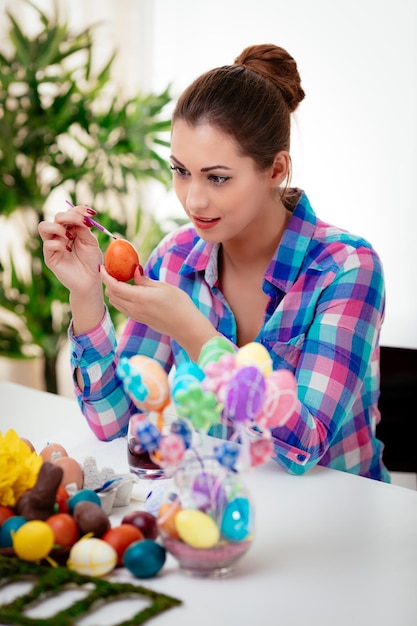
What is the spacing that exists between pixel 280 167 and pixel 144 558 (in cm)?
84

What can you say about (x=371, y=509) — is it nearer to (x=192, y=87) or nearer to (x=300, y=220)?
(x=300, y=220)

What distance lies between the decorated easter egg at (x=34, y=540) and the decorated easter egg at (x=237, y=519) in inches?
7.3

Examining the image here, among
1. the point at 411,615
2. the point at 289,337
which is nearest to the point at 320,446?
the point at 289,337

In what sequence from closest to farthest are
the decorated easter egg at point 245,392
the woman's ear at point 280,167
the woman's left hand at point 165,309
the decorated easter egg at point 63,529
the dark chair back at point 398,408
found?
the decorated easter egg at point 245,392
the decorated easter egg at point 63,529
the woman's left hand at point 165,309
the woman's ear at point 280,167
the dark chair back at point 398,408

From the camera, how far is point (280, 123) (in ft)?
5.00

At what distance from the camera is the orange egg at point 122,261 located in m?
1.31

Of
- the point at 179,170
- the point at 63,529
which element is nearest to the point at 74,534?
the point at 63,529

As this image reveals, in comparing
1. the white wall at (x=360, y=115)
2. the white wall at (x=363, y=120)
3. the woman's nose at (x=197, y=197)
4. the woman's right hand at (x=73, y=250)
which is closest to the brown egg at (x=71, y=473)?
the woman's right hand at (x=73, y=250)

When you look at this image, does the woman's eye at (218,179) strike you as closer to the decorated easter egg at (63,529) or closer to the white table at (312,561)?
the white table at (312,561)

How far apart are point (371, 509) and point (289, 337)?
1.43ft

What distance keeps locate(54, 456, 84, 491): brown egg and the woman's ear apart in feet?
2.23

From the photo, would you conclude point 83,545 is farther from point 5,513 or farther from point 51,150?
point 51,150

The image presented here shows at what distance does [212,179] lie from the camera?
1403 millimetres

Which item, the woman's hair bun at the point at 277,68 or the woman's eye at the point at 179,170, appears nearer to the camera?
the woman's eye at the point at 179,170
